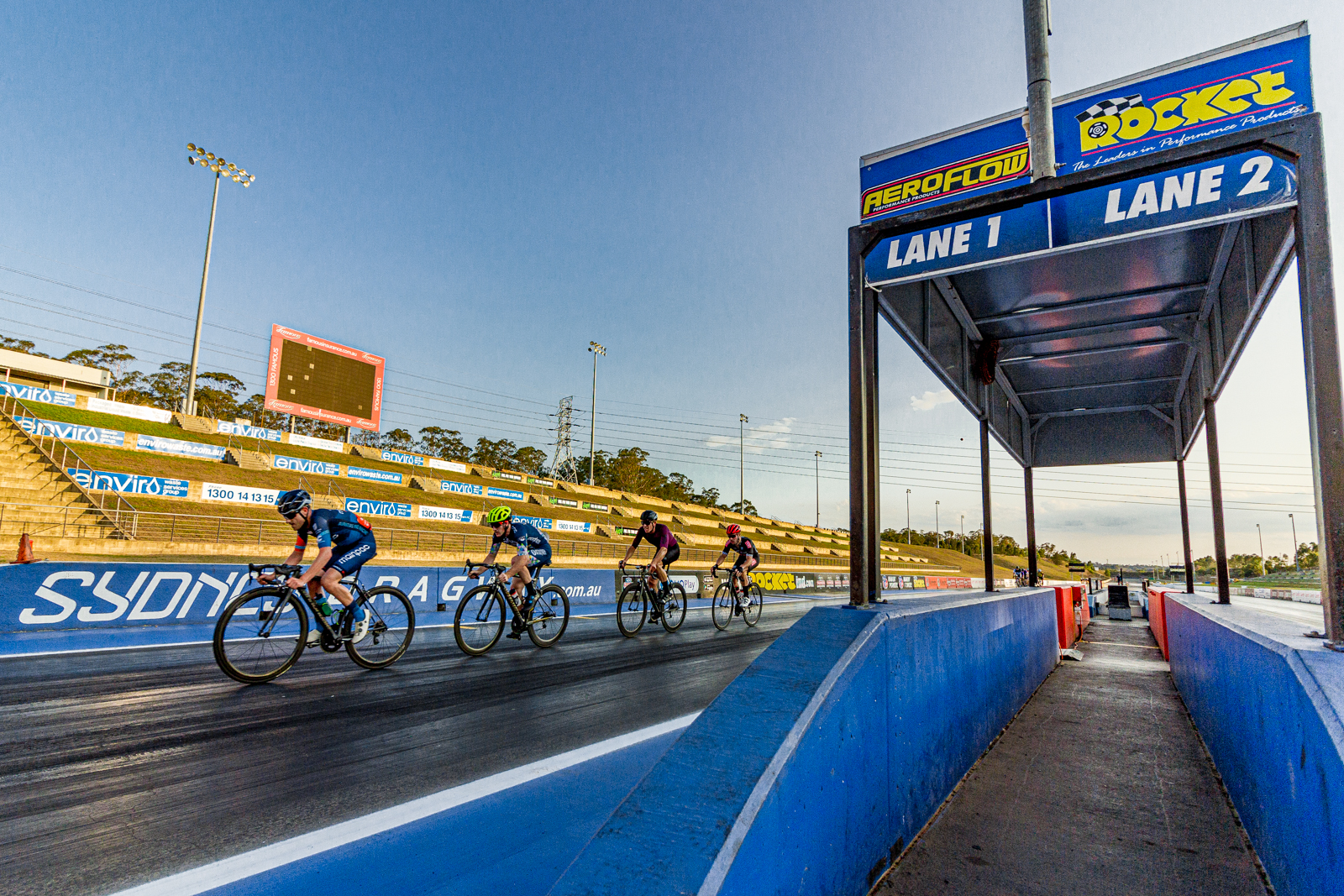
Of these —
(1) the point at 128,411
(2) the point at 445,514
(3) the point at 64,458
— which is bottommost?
(2) the point at 445,514

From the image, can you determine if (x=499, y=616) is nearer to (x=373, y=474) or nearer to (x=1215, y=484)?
(x=1215, y=484)

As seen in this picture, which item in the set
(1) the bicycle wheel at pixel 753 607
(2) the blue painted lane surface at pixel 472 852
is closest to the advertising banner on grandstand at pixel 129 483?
(1) the bicycle wheel at pixel 753 607

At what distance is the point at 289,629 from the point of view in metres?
Answer: 6.26

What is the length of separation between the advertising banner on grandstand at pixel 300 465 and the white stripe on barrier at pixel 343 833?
36.2m

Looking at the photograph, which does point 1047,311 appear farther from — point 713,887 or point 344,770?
point 344,770

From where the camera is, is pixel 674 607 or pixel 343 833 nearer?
pixel 343 833

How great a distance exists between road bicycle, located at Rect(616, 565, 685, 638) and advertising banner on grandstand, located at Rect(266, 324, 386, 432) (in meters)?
31.8

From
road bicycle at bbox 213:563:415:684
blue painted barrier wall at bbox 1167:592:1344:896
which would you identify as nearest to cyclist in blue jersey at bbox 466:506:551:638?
road bicycle at bbox 213:563:415:684

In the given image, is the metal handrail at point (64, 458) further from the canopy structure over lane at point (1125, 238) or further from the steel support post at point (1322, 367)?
the steel support post at point (1322, 367)

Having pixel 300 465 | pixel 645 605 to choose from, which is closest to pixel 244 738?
pixel 645 605

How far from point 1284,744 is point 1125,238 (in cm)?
258

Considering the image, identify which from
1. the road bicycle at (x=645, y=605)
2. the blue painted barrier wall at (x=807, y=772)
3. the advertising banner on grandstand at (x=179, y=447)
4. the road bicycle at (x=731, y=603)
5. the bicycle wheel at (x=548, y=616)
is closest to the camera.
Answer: the blue painted barrier wall at (x=807, y=772)

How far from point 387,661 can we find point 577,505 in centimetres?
4248

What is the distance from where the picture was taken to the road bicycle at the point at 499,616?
7777 millimetres
